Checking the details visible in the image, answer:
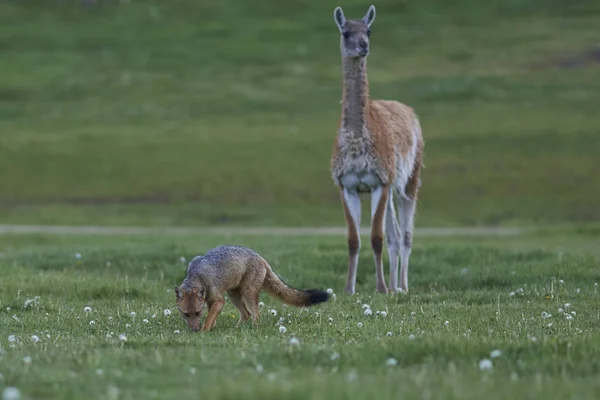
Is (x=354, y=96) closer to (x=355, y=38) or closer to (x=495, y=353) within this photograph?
(x=355, y=38)

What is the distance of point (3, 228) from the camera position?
3008 cm

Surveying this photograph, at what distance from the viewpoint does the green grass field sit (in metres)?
6.27

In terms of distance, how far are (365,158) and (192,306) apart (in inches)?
194

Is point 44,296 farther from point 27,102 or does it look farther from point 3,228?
point 27,102

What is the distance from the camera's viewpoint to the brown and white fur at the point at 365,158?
14.3m

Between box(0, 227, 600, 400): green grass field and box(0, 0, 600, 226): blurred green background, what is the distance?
1568 centimetres

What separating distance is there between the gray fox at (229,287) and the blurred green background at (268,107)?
21406 millimetres

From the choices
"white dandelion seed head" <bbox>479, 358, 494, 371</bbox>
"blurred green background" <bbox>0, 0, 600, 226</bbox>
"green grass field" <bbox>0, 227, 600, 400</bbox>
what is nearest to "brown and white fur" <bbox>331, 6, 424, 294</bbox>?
"green grass field" <bbox>0, 227, 600, 400</bbox>

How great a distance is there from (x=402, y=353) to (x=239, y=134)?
124 ft

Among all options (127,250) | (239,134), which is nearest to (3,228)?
(127,250)

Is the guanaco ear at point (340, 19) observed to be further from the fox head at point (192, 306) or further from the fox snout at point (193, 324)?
the fox snout at point (193, 324)

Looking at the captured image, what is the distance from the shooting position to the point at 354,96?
1471cm

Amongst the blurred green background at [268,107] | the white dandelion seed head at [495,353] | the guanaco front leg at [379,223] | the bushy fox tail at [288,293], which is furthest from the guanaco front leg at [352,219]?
the blurred green background at [268,107]

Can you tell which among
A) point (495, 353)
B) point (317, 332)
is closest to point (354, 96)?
point (317, 332)
